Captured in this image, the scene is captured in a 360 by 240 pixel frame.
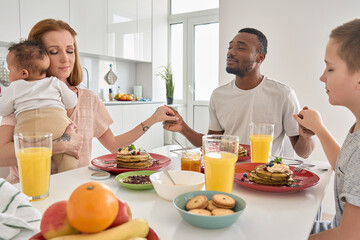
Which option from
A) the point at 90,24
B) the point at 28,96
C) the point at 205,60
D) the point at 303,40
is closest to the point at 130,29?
the point at 90,24

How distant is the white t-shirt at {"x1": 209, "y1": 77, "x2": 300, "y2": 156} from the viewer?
1987 millimetres

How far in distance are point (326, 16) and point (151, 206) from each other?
3.11m

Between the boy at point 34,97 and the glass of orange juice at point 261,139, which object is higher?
the boy at point 34,97

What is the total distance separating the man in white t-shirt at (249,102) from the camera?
198 cm

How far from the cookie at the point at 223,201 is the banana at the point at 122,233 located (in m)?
0.24

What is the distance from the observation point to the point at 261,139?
136 cm

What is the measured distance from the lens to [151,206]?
0.86 m

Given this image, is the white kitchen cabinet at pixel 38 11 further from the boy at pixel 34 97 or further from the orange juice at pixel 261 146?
the orange juice at pixel 261 146

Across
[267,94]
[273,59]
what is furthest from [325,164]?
[273,59]

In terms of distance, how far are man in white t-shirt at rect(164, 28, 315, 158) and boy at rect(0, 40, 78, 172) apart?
0.76 meters

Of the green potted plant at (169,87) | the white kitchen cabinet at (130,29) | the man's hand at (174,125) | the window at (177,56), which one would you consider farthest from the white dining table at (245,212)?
the window at (177,56)

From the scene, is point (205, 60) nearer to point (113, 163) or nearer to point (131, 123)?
point (131, 123)

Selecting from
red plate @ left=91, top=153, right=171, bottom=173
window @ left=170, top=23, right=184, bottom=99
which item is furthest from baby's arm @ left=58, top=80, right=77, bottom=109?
window @ left=170, top=23, right=184, bottom=99

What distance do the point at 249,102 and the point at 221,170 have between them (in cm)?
120
